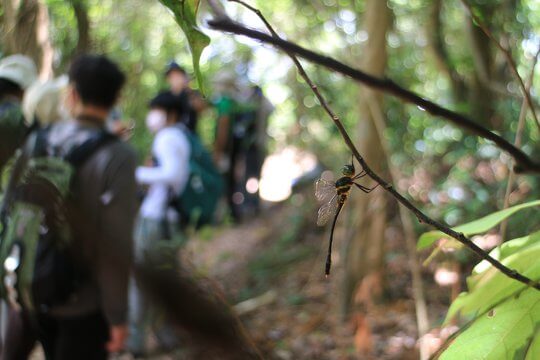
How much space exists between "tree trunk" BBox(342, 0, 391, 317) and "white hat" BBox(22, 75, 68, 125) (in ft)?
5.48

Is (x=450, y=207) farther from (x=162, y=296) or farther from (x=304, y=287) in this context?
(x=162, y=296)

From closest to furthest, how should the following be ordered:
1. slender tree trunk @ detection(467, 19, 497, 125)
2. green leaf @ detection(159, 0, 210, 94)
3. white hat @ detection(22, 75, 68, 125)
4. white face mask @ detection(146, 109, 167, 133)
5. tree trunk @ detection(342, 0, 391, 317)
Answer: green leaf @ detection(159, 0, 210, 94), white hat @ detection(22, 75, 68, 125), tree trunk @ detection(342, 0, 391, 317), white face mask @ detection(146, 109, 167, 133), slender tree trunk @ detection(467, 19, 497, 125)

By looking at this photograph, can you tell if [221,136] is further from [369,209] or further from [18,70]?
[18,70]

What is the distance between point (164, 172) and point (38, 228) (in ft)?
7.77

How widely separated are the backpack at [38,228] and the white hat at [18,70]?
6.7 inches

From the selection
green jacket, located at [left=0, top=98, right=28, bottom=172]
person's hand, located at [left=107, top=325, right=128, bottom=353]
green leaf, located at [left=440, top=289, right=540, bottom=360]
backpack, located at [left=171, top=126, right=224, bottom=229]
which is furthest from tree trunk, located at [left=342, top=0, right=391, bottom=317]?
green leaf, located at [left=440, top=289, right=540, bottom=360]

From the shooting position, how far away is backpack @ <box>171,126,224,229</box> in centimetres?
372

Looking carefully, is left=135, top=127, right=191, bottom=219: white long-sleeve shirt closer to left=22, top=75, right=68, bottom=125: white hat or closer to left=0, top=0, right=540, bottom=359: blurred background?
left=0, top=0, right=540, bottom=359: blurred background

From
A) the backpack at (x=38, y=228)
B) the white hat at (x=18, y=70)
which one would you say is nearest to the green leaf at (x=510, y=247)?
the backpack at (x=38, y=228)

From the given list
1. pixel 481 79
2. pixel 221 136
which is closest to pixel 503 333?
pixel 481 79

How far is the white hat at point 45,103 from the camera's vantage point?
8.00ft

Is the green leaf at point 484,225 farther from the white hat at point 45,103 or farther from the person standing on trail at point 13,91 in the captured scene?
the white hat at point 45,103

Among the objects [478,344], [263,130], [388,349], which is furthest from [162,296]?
[263,130]

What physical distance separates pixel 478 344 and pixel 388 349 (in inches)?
112
